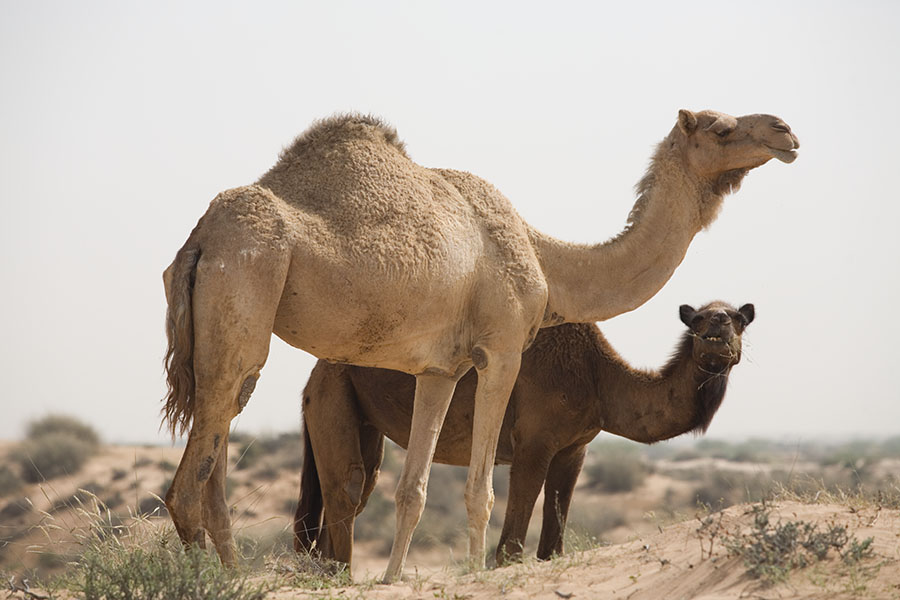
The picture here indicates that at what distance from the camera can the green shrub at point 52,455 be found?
2692cm

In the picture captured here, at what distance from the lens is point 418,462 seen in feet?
26.3

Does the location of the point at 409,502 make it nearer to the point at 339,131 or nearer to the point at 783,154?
the point at 339,131

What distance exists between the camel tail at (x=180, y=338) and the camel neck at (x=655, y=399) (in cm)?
448

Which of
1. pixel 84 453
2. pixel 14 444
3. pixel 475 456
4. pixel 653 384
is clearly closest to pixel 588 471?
pixel 84 453

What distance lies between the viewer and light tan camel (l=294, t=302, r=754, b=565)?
9.55 meters

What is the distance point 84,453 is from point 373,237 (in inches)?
915

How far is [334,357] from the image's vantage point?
7645mm

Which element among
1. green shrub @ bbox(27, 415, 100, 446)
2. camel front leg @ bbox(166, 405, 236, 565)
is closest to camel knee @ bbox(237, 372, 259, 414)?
camel front leg @ bbox(166, 405, 236, 565)

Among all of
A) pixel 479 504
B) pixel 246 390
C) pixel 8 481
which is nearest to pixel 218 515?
pixel 246 390

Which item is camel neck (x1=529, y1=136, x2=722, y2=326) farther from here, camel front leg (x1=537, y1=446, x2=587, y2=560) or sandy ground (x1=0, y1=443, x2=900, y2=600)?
camel front leg (x1=537, y1=446, x2=587, y2=560)

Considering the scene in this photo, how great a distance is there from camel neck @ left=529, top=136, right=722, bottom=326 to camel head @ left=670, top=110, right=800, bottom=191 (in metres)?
0.12

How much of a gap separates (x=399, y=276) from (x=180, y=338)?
5.02 ft

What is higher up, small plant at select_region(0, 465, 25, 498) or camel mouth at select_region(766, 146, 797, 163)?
camel mouth at select_region(766, 146, 797, 163)

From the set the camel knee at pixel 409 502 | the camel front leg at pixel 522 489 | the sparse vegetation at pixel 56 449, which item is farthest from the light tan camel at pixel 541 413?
the sparse vegetation at pixel 56 449
